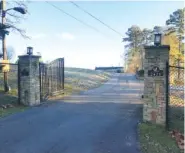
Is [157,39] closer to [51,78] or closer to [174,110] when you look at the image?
[174,110]

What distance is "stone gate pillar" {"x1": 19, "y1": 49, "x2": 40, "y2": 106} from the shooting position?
13.4 metres

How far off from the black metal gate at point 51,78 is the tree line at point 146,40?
24.6m

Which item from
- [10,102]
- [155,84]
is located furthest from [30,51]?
[155,84]

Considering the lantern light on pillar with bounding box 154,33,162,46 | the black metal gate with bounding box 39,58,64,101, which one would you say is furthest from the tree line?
the lantern light on pillar with bounding box 154,33,162,46

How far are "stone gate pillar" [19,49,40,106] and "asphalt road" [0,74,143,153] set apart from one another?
2.29 ft

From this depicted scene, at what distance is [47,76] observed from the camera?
1603cm

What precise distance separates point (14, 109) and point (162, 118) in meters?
5.76

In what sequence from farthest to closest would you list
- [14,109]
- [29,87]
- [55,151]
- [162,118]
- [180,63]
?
1. [180,63]
2. [29,87]
3. [14,109]
4. [162,118]
5. [55,151]

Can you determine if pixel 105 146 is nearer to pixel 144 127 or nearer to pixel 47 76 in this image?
pixel 144 127

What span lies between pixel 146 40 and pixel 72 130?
202 ft

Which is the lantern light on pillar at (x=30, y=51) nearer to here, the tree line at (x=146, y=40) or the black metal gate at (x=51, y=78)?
the black metal gate at (x=51, y=78)

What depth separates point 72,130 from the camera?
904 centimetres

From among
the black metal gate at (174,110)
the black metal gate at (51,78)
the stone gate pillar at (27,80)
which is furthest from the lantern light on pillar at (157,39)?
the black metal gate at (51,78)

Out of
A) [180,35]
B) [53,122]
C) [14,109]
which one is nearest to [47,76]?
[14,109]
